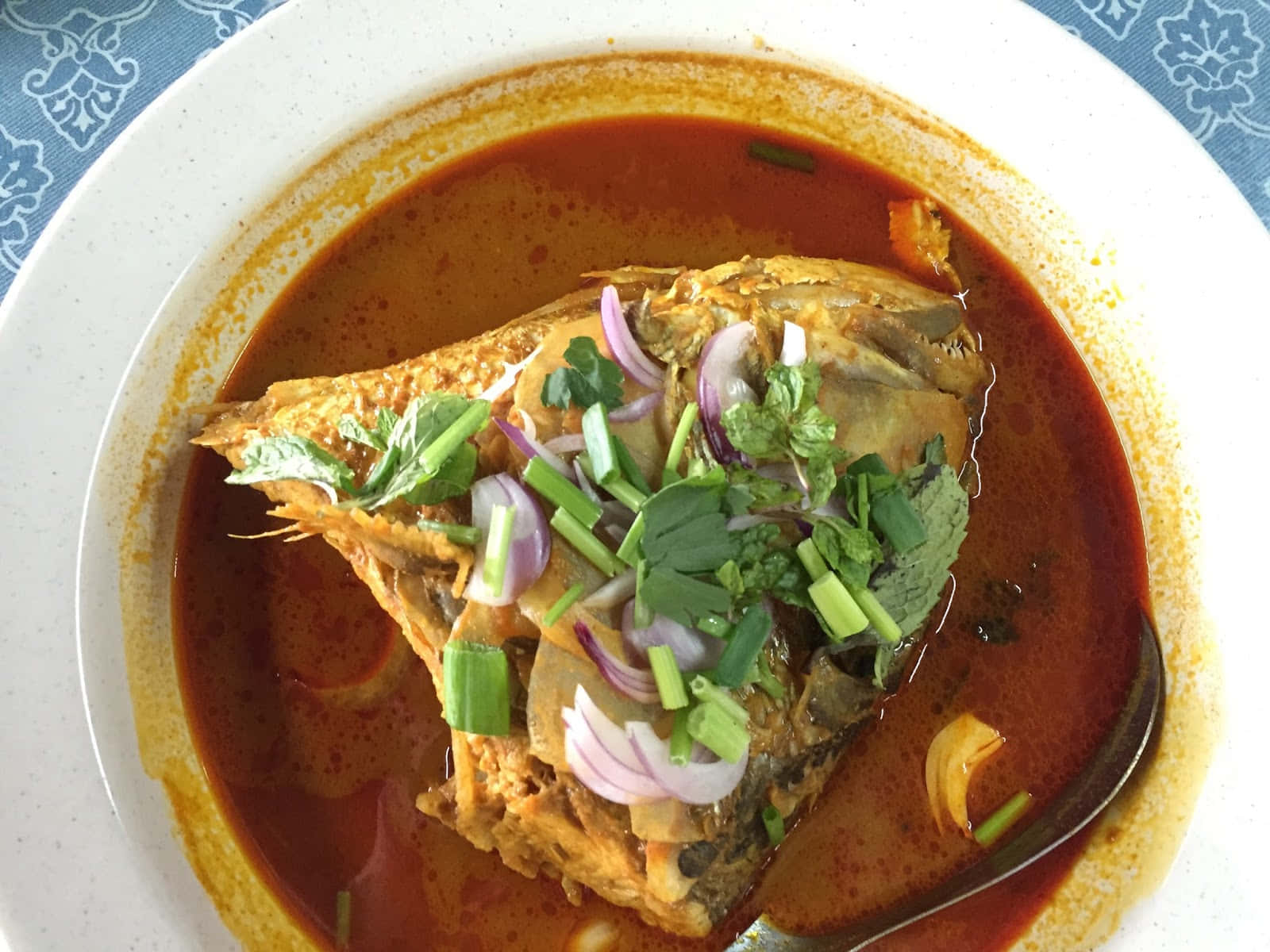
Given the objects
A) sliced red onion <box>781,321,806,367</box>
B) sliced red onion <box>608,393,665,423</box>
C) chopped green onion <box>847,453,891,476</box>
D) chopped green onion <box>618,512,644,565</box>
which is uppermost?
sliced red onion <box>781,321,806,367</box>

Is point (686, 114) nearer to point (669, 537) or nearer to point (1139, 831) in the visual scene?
point (669, 537)

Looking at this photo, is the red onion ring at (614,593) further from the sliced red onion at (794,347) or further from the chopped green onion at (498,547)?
the sliced red onion at (794,347)

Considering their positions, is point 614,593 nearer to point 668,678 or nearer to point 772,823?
point 668,678

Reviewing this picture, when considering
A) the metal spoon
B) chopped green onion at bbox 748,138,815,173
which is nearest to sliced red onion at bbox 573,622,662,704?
the metal spoon

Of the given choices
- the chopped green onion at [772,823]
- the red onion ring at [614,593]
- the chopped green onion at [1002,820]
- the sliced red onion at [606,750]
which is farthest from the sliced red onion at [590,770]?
the chopped green onion at [1002,820]

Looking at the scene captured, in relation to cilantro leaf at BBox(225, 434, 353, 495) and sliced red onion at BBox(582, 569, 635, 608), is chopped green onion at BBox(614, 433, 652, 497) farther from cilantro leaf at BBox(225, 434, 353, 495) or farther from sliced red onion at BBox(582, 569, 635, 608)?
cilantro leaf at BBox(225, 434, 353, 495)

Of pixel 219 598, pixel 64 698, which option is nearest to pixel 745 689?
pixel 219 598

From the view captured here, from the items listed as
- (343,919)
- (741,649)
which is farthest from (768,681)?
(343,919)
